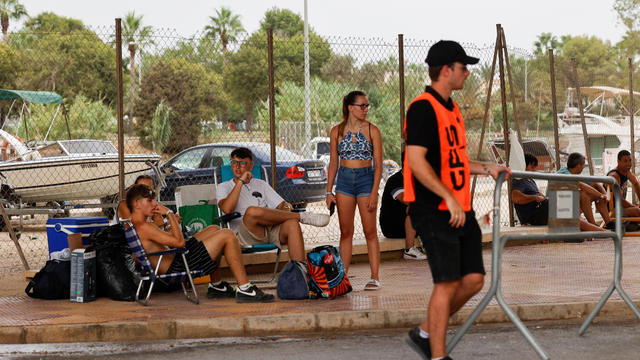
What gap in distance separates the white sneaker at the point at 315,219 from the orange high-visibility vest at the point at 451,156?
3322 mm

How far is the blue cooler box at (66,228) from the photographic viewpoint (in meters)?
7.98

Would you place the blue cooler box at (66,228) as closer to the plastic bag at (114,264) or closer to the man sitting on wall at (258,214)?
the plastic bag at (114,264)

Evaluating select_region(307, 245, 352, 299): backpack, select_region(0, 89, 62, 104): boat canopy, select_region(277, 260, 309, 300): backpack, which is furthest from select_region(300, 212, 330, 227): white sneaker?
select_region(0, 89, 62, 104): boat canopy

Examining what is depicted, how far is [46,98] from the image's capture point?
53.9 feet

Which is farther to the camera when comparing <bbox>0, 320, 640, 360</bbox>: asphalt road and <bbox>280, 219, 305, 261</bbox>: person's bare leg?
<bbox>280, 219, 305, 261</bbox>: person's bare leg

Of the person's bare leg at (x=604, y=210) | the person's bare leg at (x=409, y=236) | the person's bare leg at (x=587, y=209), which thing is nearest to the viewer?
the person's bare leg at (x=409, y=236)

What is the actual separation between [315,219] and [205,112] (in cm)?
377

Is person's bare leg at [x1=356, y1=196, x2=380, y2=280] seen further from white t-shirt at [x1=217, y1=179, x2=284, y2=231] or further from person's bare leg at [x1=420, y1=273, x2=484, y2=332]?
person's bare leg at [x1=420, y1=273, x2=484, y2=332]

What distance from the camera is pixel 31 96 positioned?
52.5 feet

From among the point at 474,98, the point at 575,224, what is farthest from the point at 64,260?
the point at 474,98

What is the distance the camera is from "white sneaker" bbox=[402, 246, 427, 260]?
1039 centimetres

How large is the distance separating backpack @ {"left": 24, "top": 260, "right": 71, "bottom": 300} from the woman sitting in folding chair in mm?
960

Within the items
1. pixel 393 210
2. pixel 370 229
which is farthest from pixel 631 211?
pixel 370 229

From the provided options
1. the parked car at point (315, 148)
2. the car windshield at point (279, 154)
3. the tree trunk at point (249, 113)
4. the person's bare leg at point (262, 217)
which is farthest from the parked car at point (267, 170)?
the person's bare leg at point (262, 217)
